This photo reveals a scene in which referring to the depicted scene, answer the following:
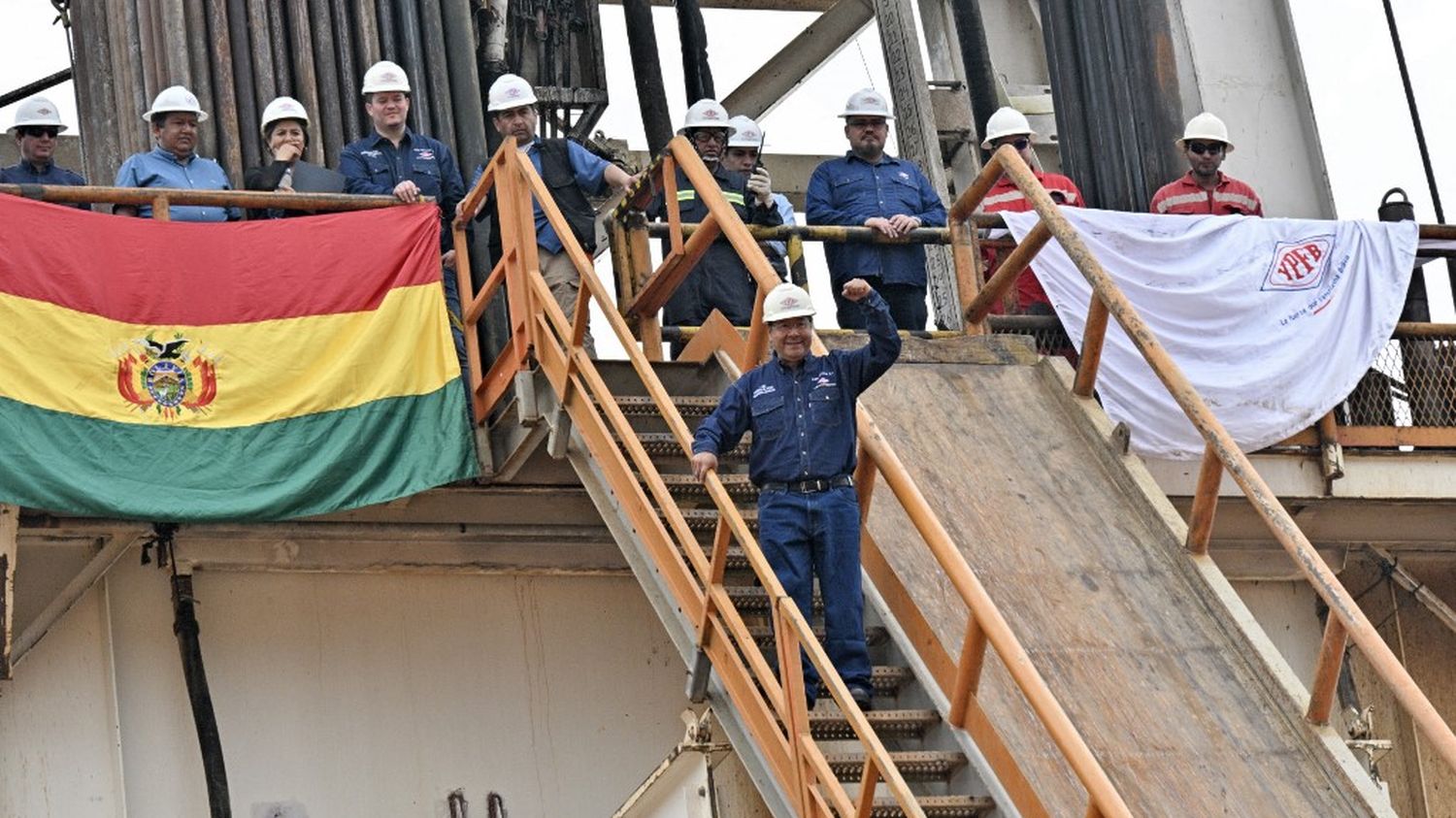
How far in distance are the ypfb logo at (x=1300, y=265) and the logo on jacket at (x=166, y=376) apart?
5401 millimetres

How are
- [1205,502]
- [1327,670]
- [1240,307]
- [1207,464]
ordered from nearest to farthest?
[1327,670]
[1207,464]
[1205,502]
[1240,307]

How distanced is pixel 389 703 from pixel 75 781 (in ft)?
5.17

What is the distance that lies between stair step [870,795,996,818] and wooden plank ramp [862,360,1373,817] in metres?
0.23

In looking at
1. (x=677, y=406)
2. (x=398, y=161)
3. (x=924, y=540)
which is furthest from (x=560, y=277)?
(x=924, y=540)

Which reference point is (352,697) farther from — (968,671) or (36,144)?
(968,671)

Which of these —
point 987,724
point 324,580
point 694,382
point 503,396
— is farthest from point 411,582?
point 987,724

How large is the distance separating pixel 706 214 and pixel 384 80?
1.78m

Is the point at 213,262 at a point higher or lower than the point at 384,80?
lower

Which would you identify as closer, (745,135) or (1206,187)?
(745,135)

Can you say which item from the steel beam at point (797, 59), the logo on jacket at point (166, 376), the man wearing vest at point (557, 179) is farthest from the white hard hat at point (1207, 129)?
the steel beam at point (797, 59)

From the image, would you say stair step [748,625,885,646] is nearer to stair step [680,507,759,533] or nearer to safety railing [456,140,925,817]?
safety railing [456,140,925,817]

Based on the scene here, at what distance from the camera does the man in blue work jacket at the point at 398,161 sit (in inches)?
493

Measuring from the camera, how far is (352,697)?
1238cm

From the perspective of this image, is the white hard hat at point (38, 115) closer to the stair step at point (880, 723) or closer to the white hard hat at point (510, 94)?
the white hard hat at point (510, 94)
